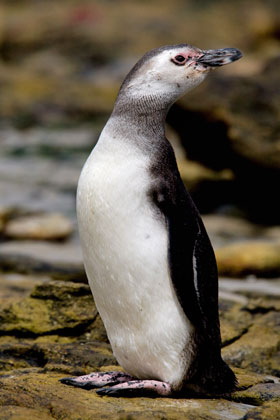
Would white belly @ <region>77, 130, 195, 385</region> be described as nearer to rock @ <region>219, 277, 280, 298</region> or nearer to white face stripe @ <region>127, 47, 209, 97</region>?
white face stripe @ <region>127, 47, 209, 97</region>

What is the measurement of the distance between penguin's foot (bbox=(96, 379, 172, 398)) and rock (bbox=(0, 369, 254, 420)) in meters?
0.04

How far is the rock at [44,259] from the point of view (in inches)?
343

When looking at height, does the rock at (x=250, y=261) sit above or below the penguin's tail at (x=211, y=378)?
below

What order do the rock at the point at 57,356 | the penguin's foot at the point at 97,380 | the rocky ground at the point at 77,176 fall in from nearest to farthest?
the penguin's foot at the point at 97,380 < the rocky ground at the point at 77,176 < the rock at the point at 57,356

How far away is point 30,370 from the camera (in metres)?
4.48

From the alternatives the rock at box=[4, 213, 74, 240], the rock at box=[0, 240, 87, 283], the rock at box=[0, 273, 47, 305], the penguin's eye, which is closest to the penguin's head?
the penguin's eye

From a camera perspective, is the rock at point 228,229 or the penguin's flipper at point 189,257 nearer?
the penguin's flipper at point 189,257

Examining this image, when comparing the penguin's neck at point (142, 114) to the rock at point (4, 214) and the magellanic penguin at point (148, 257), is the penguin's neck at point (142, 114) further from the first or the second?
the rock at point (4, 214)

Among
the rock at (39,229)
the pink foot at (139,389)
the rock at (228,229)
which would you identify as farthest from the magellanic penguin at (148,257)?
the rock at (39,229)

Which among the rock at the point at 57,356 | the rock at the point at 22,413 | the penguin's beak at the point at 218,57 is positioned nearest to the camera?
the rock at the point at 22,413

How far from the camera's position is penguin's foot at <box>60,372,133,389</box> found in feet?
13.0

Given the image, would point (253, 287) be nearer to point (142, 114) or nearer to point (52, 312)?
point (52, 312)

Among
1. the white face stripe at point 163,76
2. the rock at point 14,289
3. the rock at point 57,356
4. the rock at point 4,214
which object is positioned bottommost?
the rock at point 57,356

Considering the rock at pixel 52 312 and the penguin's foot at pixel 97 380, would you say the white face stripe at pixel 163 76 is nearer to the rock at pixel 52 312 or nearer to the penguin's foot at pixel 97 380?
the penguin's foot at pixel 97 380
